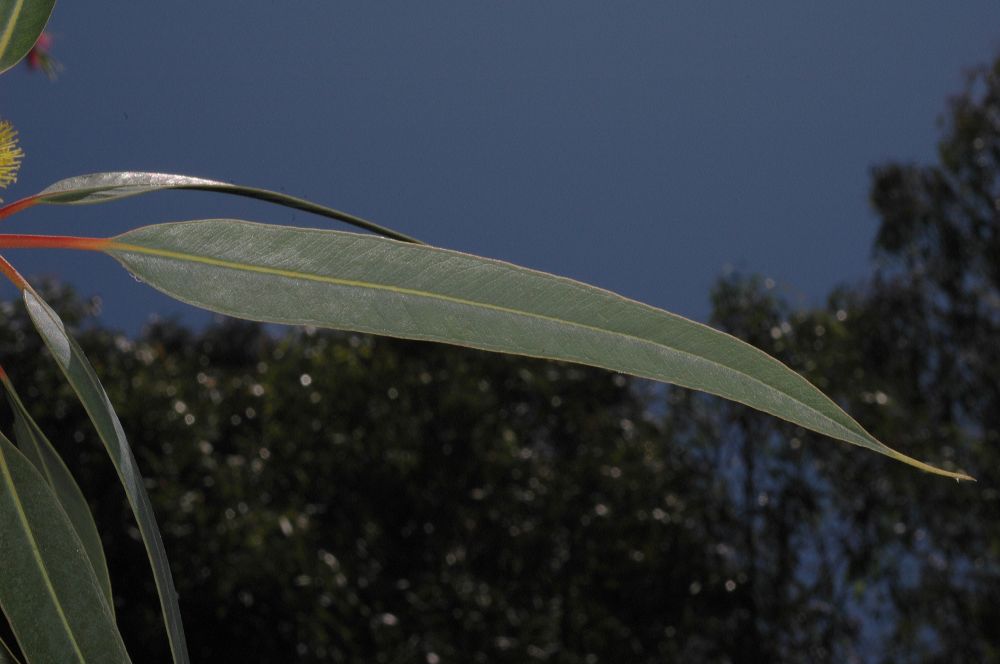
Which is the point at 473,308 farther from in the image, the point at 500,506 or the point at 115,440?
the point at 500,506

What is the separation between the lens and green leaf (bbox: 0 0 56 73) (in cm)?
79

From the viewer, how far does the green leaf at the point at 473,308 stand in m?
0.73

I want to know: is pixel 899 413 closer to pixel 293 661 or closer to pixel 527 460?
pixel 527 460

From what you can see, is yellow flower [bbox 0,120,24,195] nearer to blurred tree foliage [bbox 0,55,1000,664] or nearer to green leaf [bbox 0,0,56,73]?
green leaf [bbox 0,0,56,73]

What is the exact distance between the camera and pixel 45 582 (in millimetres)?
735

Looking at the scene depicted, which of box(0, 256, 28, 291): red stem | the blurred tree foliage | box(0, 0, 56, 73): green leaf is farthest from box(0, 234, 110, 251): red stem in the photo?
the blurred tree foliage

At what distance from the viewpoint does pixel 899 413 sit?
4574 mm

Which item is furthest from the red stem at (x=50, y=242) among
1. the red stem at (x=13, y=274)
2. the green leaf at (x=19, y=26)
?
the green leaf at (x=19, y=26)

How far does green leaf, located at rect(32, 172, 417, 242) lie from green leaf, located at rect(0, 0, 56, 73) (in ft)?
0.33

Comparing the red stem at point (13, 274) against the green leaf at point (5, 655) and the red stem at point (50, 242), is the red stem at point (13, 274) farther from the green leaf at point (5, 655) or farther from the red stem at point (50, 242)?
the green leaf at point (5, 655)

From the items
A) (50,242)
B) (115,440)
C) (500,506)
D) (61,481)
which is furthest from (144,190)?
(500,506)

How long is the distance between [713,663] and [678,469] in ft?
2.76

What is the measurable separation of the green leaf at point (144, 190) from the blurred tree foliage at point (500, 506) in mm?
2665

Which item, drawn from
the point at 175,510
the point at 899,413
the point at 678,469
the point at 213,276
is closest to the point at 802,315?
the point at 899,413
